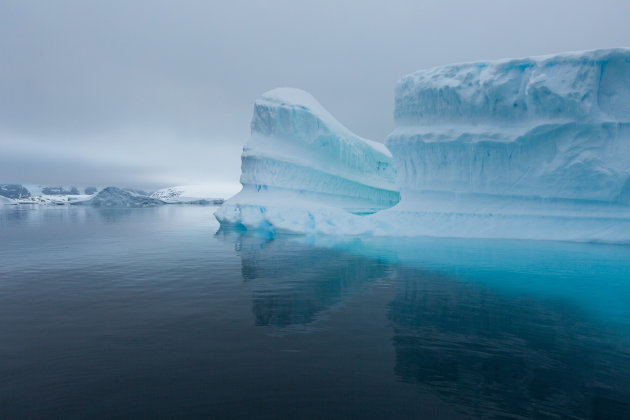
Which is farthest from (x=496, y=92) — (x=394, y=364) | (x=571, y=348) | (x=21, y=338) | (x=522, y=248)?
(x=21, y=338)

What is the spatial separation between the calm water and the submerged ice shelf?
293 inches

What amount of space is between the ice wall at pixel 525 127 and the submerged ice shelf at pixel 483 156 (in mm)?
43

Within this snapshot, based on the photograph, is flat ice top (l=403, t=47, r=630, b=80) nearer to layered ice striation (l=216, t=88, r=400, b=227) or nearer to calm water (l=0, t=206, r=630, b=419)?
layered ice striation (l=216, t=88, r=400, b=227)

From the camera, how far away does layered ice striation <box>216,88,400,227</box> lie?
61.9ft

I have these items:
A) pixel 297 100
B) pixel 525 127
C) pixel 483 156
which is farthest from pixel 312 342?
pixel 297 100

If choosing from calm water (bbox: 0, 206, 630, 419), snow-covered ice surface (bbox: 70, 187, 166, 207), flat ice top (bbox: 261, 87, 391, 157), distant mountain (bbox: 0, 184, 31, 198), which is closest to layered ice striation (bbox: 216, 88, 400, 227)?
flat ice top (bbox: 261, 87, 391, 157)

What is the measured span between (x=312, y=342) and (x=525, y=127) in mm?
15393

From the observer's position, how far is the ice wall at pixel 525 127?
45.8 feet

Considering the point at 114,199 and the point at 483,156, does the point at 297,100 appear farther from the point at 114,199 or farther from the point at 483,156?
the point at 114,199

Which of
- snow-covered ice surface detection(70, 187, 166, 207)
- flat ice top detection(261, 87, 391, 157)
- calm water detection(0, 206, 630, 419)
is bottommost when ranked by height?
calm water detection(0, 206, 630, 419)

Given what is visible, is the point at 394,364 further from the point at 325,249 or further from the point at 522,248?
the point at 522,248

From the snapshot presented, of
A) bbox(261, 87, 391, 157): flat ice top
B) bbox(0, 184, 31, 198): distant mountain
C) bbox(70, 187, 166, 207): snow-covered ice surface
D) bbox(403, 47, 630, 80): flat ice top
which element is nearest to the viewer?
bbox(403, 47, 630, 80): flat ice top

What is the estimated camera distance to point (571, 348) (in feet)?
13.3

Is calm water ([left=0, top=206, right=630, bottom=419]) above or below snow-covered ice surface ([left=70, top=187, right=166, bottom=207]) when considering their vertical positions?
below
